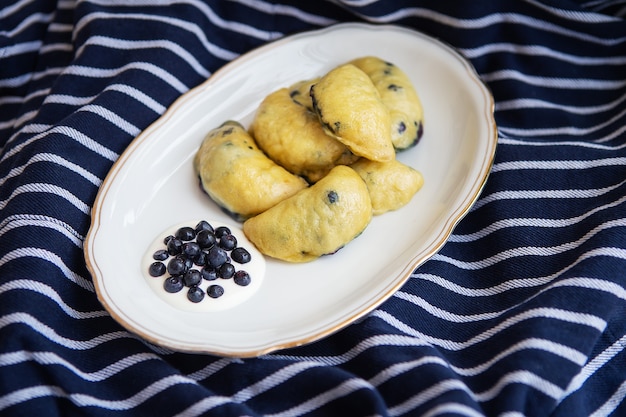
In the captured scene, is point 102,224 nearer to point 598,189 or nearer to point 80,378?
point 80,378

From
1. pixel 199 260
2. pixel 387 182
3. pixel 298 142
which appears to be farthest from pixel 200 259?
pixel 387 182

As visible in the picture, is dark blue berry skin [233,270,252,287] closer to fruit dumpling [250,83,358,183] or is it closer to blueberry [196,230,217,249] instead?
blueberry [196,230,217,249]

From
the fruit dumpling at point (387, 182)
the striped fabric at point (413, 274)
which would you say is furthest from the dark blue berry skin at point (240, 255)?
the fruit dumpling at point (387, 182)

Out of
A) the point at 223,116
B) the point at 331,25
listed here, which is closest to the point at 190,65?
the point at 223,116

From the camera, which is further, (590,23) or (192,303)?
(590,23)

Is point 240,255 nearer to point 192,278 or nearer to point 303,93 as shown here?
point 192,278

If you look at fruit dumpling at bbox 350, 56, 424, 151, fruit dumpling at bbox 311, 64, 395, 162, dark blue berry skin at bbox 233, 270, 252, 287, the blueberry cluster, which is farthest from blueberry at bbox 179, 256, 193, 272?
fruit dumpling at bbox 350, 56, 424, 151

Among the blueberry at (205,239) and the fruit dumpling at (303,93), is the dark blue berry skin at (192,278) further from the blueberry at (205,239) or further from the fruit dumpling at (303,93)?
the fruit dumpling at (303,93)
